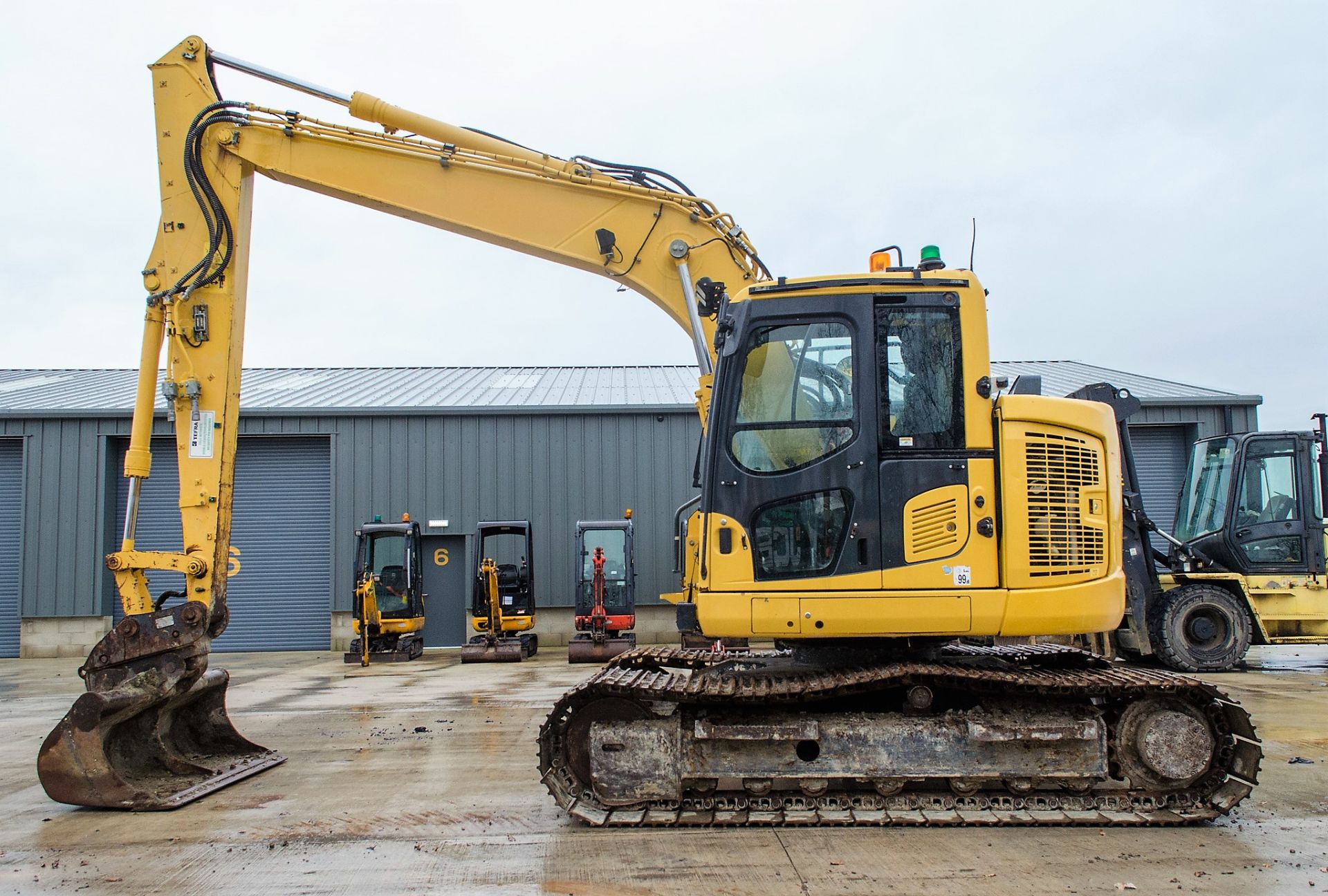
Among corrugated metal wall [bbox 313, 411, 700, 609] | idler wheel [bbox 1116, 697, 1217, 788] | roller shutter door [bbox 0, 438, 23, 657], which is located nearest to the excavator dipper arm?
idler wheel [bbox 1116, 697, 1217, 788]

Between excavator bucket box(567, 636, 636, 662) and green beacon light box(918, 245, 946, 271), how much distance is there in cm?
1186

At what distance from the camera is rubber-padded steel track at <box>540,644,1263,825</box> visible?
5508 mm

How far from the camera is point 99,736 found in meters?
6.29

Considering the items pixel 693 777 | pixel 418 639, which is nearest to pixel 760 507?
pixel 693 777

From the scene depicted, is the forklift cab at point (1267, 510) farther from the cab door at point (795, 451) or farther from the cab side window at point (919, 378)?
the cab door at point (795, 451)

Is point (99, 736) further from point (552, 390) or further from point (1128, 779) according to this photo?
point (552, 390)

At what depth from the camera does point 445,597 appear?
2123 centimetres

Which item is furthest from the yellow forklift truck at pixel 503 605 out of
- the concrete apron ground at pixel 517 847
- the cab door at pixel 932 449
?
the cab door at pixel 932 449

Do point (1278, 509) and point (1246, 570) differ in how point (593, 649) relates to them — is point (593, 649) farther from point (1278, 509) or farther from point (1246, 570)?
point (1278, 509)

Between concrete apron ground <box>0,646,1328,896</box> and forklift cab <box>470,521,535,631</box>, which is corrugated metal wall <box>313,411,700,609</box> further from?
concrete apron ground <box>0,646,1328,896</box>

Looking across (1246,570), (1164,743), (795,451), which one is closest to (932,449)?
(795,451)

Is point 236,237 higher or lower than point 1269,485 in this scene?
higher

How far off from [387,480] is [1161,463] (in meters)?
A: 17.1

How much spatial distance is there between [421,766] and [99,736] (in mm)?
2319
